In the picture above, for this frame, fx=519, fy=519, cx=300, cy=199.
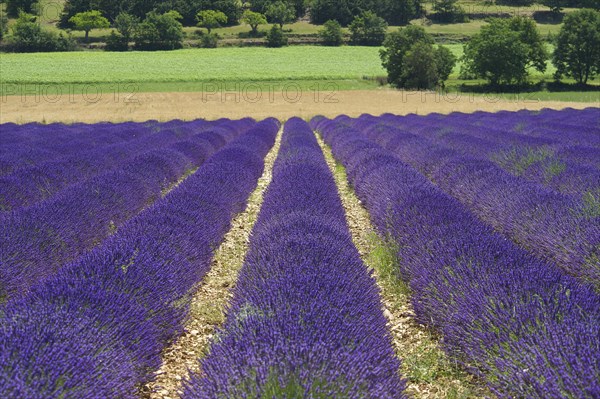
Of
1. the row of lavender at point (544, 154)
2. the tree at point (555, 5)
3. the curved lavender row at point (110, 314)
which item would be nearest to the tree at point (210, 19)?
the tree at point (555, 5)

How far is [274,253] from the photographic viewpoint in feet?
11.8

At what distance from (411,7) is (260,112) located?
56.4 meters

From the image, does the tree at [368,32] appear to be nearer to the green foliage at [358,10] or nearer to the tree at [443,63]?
the green foliage at [358,10]

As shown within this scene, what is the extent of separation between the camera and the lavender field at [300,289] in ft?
7.06

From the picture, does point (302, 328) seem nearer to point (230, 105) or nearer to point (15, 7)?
point (230, 105)

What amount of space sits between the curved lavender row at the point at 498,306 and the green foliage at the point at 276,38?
54632 millimetres

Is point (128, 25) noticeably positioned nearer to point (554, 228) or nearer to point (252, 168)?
point (252, 168)

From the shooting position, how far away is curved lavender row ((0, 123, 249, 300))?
3.94m

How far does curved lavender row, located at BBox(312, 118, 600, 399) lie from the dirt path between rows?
846 inches

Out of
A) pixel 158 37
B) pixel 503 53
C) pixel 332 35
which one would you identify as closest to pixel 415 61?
pixel 503 53

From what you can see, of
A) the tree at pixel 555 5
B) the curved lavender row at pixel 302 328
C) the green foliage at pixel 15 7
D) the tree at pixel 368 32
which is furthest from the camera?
the tree at pixel 555 5

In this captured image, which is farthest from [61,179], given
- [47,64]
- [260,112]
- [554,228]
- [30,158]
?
[47,64]

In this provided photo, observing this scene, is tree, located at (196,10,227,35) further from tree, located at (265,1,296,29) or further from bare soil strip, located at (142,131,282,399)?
bare soil strip, located at (142,131,282,399)

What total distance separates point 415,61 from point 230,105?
1591cm
